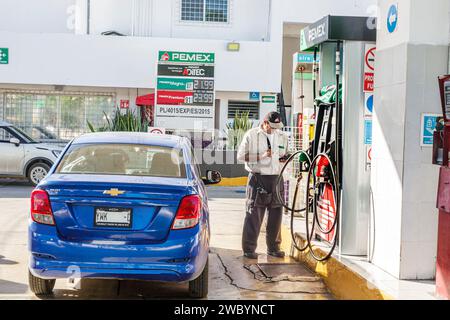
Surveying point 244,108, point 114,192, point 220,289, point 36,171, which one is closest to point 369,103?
point 220,289

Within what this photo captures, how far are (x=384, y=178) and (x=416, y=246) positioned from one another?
0.75 metres

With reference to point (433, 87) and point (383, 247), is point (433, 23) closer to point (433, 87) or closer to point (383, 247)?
point (433, 87)

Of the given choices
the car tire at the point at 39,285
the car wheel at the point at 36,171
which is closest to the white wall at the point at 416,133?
the car tire at the point at 39,285

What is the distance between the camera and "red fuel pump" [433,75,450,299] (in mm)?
4918

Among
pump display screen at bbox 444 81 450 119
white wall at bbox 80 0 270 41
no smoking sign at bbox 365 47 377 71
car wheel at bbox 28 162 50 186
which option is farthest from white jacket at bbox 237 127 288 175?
white wall at bbox 80 0 270 41

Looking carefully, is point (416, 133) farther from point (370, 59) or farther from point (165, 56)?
point (165, 56)

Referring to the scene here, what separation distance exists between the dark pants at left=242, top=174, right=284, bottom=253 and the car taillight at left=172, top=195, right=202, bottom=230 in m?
2.48

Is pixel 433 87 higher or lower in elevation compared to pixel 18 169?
higher

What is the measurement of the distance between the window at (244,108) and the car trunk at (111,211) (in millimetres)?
18388

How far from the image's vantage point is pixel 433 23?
5.81 meters

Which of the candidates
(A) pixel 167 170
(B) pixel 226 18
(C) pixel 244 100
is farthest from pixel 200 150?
(A) pixel 167 170

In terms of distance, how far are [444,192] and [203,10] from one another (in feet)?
66.1

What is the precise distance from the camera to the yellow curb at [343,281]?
5.66 metres

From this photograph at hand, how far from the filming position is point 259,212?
8.14m
